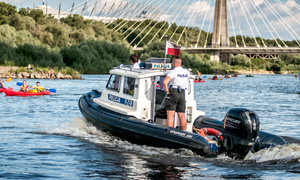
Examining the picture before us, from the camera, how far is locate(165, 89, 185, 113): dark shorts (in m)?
8.31

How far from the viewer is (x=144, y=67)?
9.81 m

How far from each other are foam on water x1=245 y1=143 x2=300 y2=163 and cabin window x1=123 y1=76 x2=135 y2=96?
11.2ft

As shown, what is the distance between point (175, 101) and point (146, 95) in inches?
42.3

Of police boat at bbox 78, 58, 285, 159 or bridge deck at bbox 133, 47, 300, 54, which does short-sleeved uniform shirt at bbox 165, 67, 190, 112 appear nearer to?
police boat at bbox 78, 58, 285, 159

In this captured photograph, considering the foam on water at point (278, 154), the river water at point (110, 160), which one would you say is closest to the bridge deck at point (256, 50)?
the river water at point (110, 160)

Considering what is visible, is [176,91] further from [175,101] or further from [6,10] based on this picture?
[6,10]

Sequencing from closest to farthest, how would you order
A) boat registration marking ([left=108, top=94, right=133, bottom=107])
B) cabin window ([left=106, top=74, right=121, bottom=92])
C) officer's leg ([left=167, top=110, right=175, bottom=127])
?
officer's leg ([left=167, top=110, right=175, bottom=127]) < boat registration marking ([left=108, top=94, right=133, bottom=107]) < cabin window ([left=106, top=74, right=121, bottom=92])

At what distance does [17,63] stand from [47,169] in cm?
4285

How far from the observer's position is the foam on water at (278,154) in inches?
300

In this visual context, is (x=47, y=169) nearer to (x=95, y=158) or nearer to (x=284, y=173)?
(x=95, y=158)

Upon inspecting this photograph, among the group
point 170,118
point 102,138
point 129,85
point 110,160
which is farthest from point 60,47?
point 110,160

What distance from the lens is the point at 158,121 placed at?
9.30 meters

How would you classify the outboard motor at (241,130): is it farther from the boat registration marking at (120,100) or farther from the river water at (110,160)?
the boat registration marking at (120,100)

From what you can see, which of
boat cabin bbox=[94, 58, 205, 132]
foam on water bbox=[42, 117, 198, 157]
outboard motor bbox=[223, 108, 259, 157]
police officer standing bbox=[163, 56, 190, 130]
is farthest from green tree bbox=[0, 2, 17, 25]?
outboard motor bbox=[223, 108, 259, 157]
